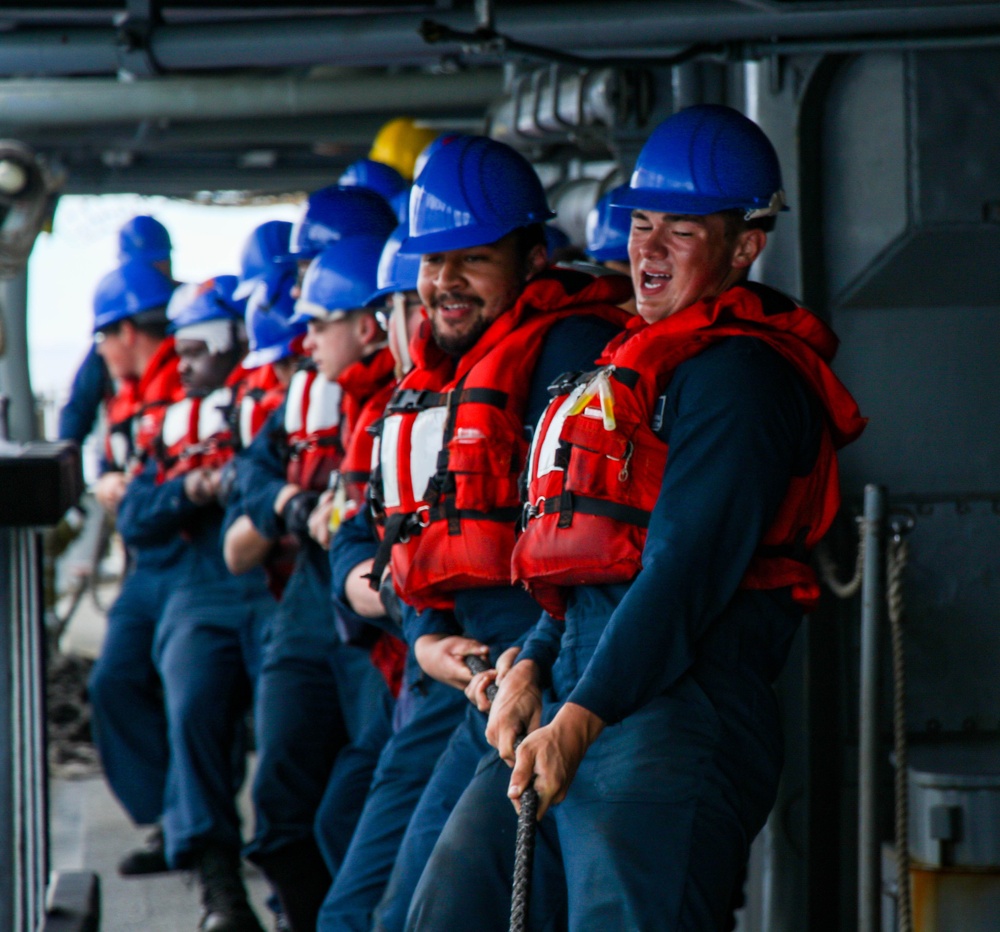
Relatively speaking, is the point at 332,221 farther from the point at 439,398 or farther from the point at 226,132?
the point at 226,132

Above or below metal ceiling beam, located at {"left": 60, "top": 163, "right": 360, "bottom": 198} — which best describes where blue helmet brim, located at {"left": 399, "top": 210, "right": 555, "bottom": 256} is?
below

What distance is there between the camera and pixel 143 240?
650 centimetres

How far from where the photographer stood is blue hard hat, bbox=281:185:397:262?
4352mm

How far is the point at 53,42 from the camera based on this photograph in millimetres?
4469

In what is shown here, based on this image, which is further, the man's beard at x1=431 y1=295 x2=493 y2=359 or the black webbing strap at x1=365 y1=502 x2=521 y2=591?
the man's beard at x1=431 y1=295 x2=493 y2=359

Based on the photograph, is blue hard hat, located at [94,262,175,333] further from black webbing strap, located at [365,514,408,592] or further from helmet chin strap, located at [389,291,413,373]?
black webbing strap, located at [365,514,408,592]

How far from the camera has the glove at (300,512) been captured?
4066 mm

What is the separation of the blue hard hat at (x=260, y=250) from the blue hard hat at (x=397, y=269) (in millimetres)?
1621

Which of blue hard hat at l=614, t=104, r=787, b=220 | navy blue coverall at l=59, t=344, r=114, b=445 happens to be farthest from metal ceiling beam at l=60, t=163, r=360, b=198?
blue hard hat at l=614, t=104, r=787, b=220

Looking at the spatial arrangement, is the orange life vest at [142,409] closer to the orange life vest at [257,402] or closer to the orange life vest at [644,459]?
the orange life vest at [257,402]

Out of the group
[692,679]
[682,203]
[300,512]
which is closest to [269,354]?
[300,512]

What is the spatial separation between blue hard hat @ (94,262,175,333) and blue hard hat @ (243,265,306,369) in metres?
1.51

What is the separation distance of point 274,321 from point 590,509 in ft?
8.50

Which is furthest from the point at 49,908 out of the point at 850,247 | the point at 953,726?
the point at 850,247
